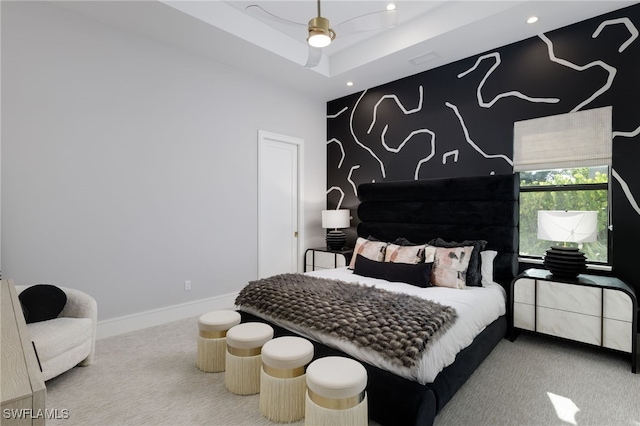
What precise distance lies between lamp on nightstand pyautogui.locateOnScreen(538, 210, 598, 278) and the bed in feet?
1.18

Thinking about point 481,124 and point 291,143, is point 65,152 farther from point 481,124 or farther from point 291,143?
point 481,124

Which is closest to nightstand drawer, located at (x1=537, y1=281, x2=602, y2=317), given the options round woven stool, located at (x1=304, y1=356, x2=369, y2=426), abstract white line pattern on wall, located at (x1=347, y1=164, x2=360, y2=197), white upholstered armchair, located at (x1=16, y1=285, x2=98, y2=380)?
round woven stool, located at (x1=304, y1=356, x2=369, y2=426)

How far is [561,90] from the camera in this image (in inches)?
126

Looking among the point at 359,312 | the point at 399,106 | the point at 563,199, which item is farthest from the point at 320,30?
the point at 563,199

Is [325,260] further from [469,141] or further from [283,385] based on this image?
[283,385]

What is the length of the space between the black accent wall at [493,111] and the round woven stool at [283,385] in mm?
→ 2998

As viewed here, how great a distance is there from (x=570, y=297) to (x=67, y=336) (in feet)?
12.9

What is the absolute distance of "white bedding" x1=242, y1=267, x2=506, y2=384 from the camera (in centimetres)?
180

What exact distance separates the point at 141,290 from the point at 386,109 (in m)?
3.80

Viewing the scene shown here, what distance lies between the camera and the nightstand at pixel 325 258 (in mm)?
4508

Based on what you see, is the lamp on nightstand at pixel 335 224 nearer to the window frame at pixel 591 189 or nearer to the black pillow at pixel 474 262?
the black pillow at pixel 474 262

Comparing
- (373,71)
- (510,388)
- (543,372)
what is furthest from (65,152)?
(543,372)

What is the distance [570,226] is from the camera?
2.73 meters

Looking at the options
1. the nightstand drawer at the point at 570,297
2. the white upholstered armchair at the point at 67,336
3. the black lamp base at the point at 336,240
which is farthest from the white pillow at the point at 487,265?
the white upholstered armchair at the point at 67,336
